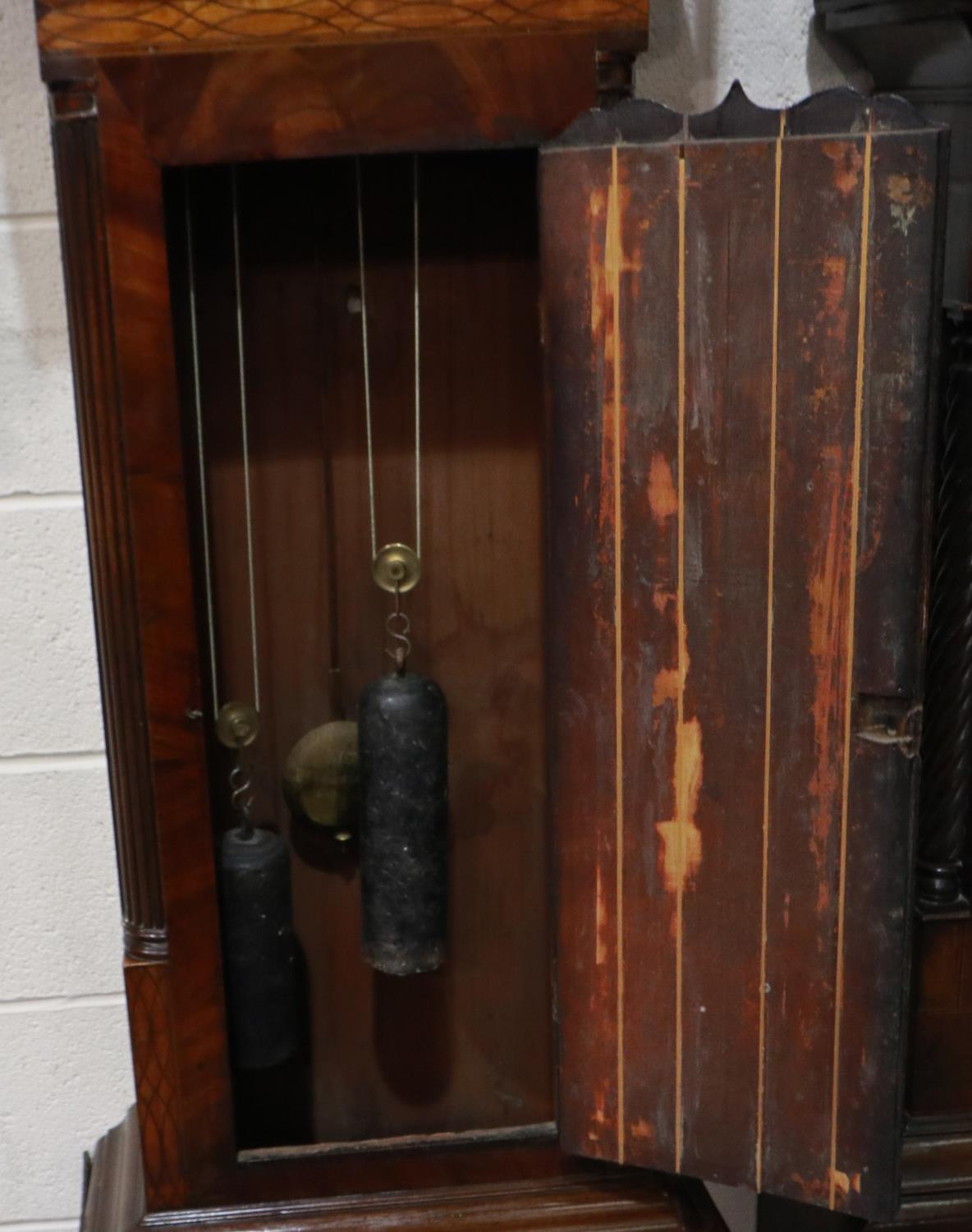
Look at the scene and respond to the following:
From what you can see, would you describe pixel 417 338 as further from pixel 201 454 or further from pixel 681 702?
pixel 681 702

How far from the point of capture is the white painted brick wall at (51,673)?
1167 millimetres

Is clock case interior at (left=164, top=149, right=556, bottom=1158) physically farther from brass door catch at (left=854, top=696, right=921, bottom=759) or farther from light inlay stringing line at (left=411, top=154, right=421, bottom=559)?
brass door catch at (left=854, top=696, right=921, bottom=759)

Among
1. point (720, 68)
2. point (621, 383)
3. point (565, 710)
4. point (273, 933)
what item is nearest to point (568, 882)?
point (565, 710)

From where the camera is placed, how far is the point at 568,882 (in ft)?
3.38

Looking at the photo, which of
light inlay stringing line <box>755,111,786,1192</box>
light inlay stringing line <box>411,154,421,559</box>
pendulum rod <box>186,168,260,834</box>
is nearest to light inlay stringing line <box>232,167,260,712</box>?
pendulum rod <box>186,168,260,834</box>

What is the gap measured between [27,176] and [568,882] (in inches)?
28.0

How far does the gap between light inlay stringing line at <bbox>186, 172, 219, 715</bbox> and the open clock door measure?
0.29 metres

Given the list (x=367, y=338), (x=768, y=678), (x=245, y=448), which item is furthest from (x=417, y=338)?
(x=768, y=678)

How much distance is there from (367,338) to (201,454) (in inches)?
6.2

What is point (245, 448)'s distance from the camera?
111 cm

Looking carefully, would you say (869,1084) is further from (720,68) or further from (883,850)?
(720,68)

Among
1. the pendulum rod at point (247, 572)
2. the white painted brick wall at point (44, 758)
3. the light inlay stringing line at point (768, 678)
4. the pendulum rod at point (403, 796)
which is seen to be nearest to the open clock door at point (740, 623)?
the light inlay stringing line at point (768, 678)

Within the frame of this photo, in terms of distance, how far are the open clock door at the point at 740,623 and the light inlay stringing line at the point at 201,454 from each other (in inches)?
11.4

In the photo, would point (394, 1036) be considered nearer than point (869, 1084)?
No
